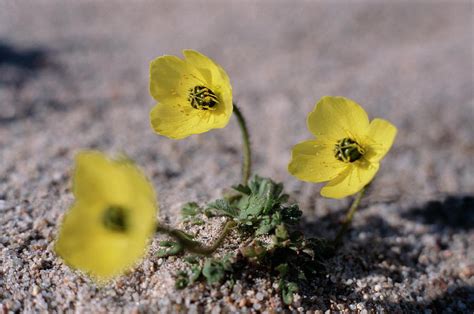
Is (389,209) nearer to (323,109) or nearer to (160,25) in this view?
(323,109)

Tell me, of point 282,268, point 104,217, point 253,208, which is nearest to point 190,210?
point 253,208

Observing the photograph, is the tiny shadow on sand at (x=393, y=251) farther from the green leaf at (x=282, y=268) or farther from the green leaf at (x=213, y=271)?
the green leaf at (x=213, y=271)

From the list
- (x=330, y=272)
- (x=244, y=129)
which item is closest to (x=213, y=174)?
(x=244, y=129)

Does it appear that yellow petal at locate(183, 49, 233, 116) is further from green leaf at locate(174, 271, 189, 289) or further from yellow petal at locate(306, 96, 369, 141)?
green leaf at locate(174, 271, 189, 289)

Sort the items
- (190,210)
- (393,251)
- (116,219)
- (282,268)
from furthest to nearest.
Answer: (393,251)
(190,210)
(282,268)
(116,219)

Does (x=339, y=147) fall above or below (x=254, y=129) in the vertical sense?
below

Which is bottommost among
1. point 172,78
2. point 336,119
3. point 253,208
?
point 253,208

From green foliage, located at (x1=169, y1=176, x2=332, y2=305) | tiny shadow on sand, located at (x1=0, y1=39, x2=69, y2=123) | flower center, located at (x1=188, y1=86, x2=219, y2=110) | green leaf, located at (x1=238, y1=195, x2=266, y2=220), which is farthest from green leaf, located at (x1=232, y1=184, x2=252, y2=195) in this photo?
tiny shadow on sand, located at (x1=0, y1=39, x2=69, y2=123)

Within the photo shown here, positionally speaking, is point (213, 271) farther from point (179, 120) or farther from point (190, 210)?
point (179, 120)
